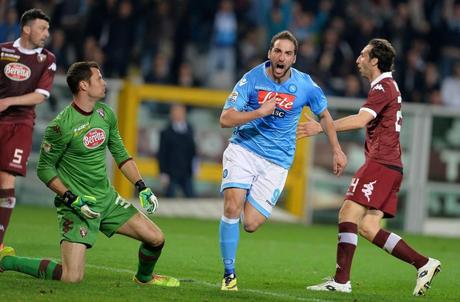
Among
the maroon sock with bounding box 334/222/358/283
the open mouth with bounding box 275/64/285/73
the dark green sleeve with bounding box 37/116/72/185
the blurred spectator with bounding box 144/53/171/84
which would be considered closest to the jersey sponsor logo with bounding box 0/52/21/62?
the dark green sleeve with bounding box 37/116/72/185

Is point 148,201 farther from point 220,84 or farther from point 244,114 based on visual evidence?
point 220,84

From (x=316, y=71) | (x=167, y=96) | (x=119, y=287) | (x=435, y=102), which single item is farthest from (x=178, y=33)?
(x=119, y=287)

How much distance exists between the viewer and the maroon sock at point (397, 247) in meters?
10.4

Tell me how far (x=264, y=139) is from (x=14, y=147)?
287cm

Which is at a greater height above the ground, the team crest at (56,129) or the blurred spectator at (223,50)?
the blurred spectator at (223,50)

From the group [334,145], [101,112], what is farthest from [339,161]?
[101,112]

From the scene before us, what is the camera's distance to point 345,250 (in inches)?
402

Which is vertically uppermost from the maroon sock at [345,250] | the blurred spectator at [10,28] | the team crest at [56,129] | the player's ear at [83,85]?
the blurred spectator at [10,28]

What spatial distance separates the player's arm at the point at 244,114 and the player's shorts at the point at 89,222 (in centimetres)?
117

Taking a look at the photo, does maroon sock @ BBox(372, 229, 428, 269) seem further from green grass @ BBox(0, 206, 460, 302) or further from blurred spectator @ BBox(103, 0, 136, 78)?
A: blurred spectator @ BBox(103, 0, 136, 78)

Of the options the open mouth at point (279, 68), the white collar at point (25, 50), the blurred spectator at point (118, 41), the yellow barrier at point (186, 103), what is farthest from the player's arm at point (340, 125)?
the blurred spectator at point (118, 41)

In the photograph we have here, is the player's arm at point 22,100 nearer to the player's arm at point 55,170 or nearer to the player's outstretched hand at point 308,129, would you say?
the player's arm at point 55,170

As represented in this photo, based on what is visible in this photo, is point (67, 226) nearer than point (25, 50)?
Yes

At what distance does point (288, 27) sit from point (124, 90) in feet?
12.7
